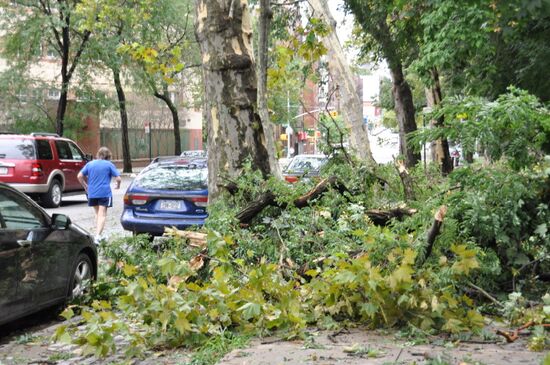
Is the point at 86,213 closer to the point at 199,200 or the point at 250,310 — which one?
the point at 199,200

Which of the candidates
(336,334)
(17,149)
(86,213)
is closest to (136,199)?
(86,213)

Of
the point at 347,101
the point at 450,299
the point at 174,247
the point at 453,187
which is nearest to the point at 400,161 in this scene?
the point at 453,187

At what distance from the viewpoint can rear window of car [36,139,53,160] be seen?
20783 mm

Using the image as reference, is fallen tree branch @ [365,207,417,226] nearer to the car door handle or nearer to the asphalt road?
the car door handle

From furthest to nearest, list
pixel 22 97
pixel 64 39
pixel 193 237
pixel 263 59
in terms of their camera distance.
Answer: pixel 22 97, pixel 64 39, pixel 263 59, pixel 193 237

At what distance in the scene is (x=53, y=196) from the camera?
69.4 feet

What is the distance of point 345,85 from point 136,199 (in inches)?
321

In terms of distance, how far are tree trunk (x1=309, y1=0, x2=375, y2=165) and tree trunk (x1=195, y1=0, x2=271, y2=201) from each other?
28.2ft

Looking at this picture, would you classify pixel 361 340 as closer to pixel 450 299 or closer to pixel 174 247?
pixel 450 299

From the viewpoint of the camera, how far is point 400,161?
8422 millimetres

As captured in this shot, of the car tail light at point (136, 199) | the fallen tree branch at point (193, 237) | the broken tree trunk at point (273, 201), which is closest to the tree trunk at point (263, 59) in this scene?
the car tail light at point (136, 199)

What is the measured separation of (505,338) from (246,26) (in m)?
6.71

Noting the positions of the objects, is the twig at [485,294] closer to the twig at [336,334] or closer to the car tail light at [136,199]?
the twig at [336,334]

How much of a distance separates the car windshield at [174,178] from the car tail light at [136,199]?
0.20 metres
